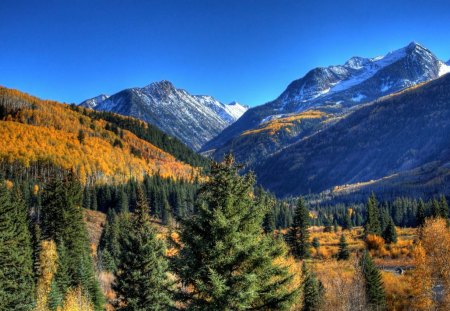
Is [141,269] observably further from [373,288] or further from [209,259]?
[373,288]

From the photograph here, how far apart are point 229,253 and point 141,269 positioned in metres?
18.1

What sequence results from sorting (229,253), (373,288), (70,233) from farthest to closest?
(70,233)
(373,288)
(229,253)

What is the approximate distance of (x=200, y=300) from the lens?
17109 mm

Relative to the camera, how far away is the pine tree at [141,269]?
107 ft

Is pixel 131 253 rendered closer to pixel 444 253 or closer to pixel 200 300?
pixel 200 300

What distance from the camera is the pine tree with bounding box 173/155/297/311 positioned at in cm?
1664

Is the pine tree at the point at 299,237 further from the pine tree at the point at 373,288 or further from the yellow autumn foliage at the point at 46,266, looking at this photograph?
the yellow autumn foliage at the point at 46,266

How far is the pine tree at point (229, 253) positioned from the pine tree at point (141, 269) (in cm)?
1539

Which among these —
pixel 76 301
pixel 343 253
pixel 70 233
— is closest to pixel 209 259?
pixel 76 301

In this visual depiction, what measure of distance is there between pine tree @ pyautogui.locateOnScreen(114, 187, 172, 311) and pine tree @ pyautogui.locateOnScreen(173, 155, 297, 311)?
50.5 feet

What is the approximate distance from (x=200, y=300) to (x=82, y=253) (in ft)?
151

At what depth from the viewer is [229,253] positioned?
17.5 metres

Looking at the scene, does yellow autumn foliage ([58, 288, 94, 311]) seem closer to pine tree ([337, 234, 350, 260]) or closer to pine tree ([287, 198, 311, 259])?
pine tree ([287, 198, 311, 259])

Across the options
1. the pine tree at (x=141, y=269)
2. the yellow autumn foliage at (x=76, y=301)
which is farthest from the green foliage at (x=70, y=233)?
the pine tree at (x=141, y=269)
